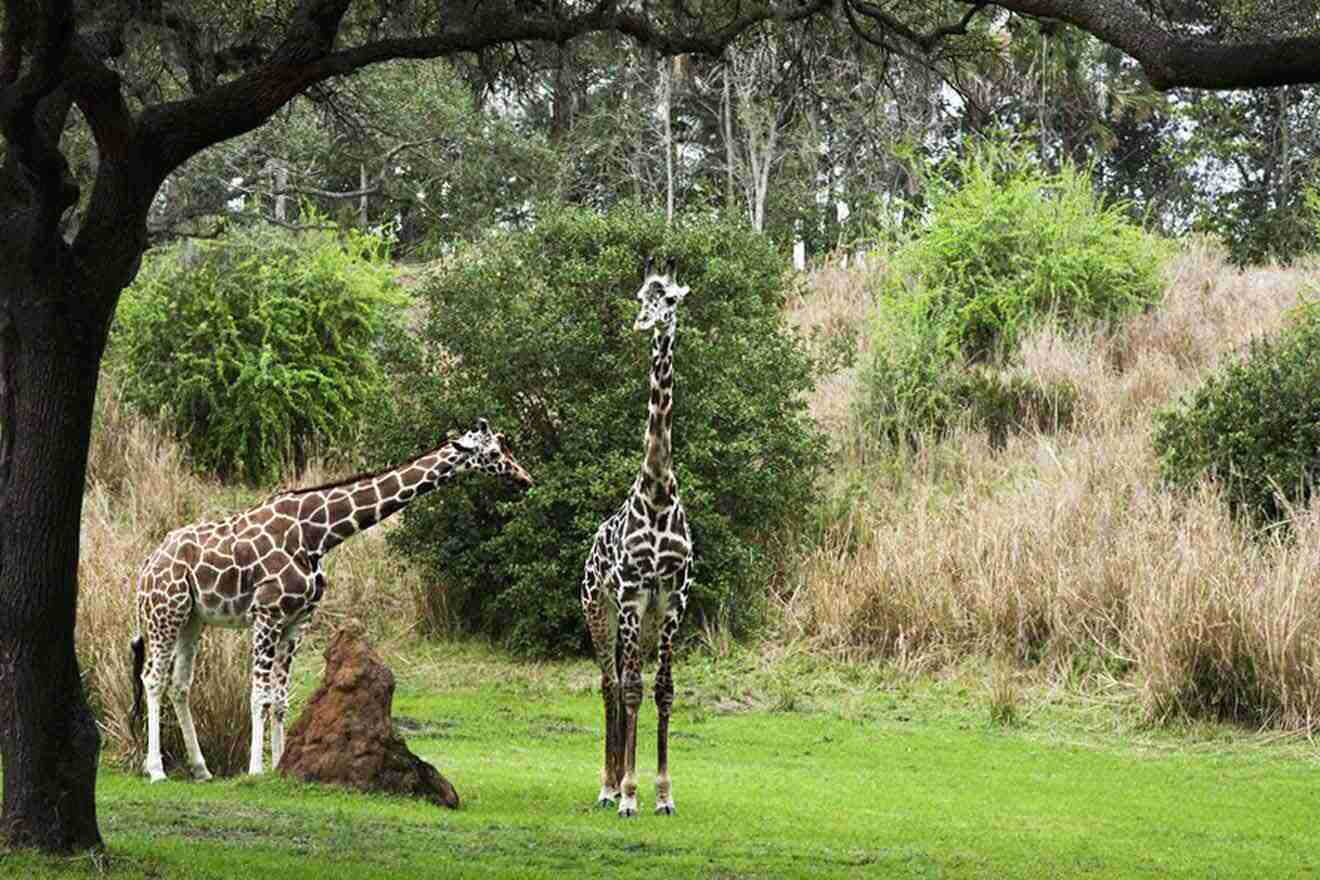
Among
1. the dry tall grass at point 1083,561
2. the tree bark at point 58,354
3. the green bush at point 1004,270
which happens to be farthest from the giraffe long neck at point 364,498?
the green bush at point 1004,270

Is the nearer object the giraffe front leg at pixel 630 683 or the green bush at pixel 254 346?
the giraffe front leg at pixel 630 683

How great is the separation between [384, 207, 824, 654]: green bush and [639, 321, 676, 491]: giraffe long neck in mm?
7259

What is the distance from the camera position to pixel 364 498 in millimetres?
13539

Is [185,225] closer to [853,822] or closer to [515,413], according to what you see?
[515,413]

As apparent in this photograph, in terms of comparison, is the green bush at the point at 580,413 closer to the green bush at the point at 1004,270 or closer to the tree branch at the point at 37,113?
the green bush at the point at 1004,270

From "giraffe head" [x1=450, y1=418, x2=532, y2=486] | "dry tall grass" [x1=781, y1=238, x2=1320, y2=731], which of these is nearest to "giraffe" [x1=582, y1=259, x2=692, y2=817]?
"giraffe head" [x1=450, y1=418, x2=532, y2=486]

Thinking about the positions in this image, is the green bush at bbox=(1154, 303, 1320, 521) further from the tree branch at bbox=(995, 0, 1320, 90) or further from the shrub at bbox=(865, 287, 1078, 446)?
the tree branch at bbox=(995, 0, 1320, 90)

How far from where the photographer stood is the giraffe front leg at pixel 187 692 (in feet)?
40.9

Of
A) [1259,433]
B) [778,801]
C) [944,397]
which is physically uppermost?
[944,397]

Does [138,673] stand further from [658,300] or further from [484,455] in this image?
Result: [658,300]

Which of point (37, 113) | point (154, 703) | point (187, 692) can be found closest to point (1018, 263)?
point (187, 692)

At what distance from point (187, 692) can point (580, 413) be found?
7.55 m

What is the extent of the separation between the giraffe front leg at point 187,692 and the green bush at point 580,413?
6479mm

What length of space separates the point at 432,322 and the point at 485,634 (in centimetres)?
341
